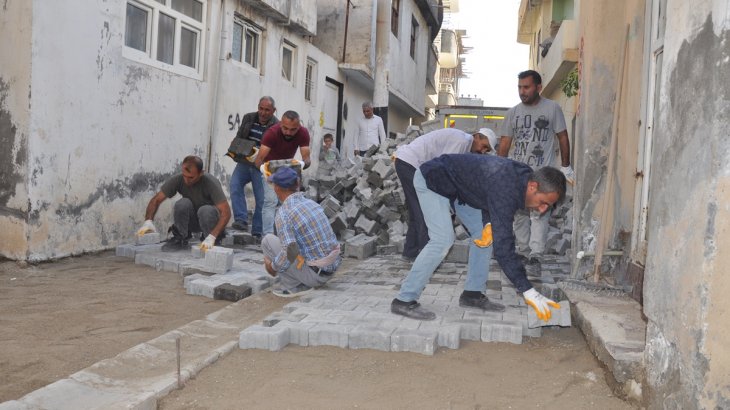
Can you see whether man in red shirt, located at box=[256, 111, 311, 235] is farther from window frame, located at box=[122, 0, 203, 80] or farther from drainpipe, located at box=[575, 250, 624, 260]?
drainpipe, located at box=[575, 250, 624, 260]

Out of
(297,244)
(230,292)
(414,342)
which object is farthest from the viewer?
(230,292)

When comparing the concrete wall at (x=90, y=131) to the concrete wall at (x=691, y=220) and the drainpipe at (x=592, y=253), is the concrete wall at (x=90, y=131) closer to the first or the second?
the drainpipe at (x=592, y=253)

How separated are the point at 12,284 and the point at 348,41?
40.7ft

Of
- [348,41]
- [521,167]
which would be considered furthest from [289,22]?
[521,167]

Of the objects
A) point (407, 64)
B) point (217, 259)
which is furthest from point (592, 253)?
point (407, 64)

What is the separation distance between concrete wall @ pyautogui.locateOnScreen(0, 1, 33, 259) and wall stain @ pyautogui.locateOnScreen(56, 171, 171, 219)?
0.40 m

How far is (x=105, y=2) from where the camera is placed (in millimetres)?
6660

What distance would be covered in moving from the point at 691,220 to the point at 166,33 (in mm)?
7065

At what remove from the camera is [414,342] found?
3.78m

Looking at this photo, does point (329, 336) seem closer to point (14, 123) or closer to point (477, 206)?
point (477, 206)

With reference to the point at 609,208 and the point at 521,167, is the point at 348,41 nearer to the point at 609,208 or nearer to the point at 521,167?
the point at 609,208

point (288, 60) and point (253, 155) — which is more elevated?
point (288, 60)

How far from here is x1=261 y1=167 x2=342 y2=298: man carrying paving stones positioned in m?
4.93

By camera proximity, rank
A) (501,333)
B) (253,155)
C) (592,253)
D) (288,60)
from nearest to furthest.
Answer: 1. (501,333)
2. (592,253)
3. (253,155)
4. (288,60)
